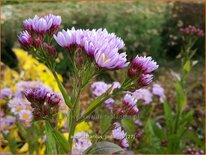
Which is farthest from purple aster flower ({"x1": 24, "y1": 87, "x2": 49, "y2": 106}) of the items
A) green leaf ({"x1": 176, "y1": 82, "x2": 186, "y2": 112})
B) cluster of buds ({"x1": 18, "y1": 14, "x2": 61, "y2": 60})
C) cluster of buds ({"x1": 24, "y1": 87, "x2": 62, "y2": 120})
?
green leaf ({"x1": 176, "y1": 82, "x2": 186, "y2": 112})

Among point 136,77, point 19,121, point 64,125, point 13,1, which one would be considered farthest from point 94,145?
point 13,1

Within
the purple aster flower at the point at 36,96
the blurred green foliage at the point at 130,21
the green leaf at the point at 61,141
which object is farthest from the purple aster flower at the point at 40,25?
the blurred green foliage at the point at 130,21

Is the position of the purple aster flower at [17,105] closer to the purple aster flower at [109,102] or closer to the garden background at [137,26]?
the purple aster flower at [109,102]

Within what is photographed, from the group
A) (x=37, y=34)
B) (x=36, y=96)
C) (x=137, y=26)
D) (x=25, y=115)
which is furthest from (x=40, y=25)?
(x=137, y=26)

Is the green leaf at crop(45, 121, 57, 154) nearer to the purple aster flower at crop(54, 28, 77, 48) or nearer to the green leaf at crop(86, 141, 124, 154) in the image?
the green leaf at crop(86, 141, 124, 154)

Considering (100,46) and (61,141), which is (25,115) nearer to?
(61,141)

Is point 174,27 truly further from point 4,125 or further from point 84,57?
point 84,57
